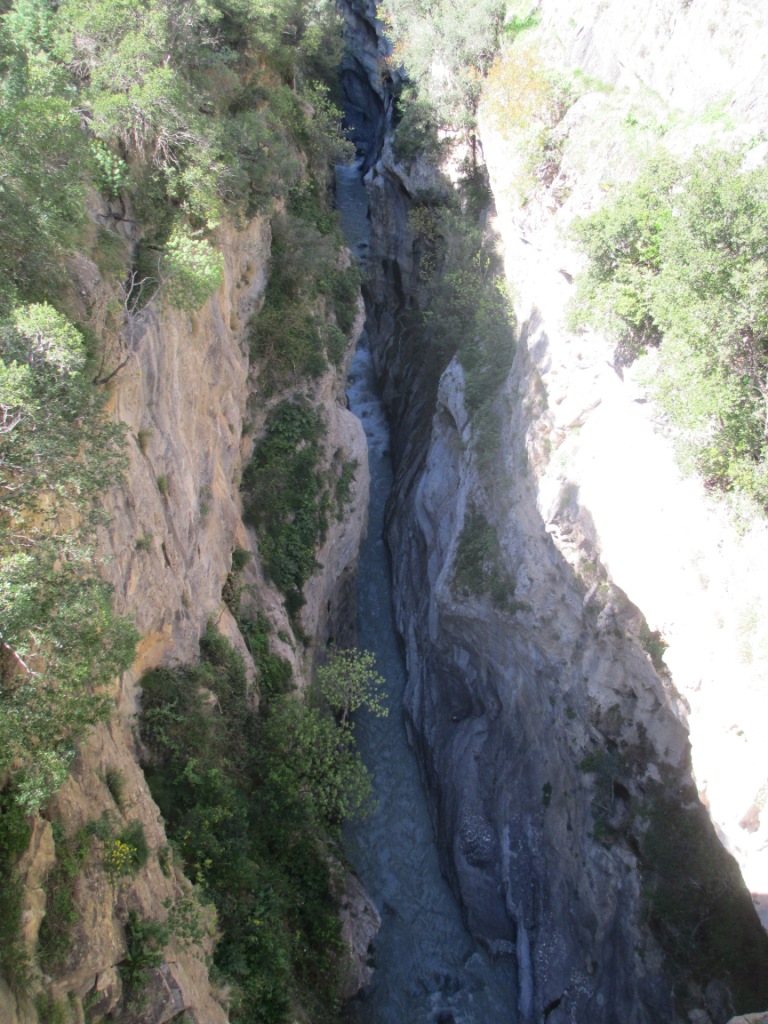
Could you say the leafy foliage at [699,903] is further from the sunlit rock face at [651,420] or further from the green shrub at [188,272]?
the green shrub at [188,272]

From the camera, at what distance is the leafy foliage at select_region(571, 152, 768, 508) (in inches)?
499

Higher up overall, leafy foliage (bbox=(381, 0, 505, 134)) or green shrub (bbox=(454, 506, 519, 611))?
leafy foliage (bbox=(381, 0, 505, 134))

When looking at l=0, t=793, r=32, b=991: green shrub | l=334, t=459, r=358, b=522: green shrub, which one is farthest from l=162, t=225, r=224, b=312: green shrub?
l=334, t=459, r=358, b=522: green shrub

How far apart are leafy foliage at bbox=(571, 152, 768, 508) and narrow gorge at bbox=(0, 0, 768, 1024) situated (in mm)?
318

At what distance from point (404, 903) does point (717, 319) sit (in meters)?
17.6

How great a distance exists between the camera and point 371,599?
28.0 metres

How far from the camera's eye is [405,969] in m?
18.8

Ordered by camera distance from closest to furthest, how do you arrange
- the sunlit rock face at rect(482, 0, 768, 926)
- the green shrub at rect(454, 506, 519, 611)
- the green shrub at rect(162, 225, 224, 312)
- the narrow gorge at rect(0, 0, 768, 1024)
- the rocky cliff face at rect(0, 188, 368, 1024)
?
the rocky cliff face at rect(0, 188, 368, 1024) < the narrow gorge at rect(0, 0, 768, 1024) < the sunlit rock face at rect(482, 0, 768, 926) < the green shrub at rect(162, 225, 224, 312) < the green shrub at rect(454, 506, 519, 611)

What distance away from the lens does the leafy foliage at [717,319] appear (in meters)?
12.7

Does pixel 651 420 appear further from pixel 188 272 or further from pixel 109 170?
pixel 109 170

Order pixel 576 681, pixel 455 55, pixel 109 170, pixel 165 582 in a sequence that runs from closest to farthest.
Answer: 1. pixel 109 170
2. pixel 165 582
3. pixel 576 681
4. pixel 455 55

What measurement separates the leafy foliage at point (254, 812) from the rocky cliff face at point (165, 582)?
790 mm

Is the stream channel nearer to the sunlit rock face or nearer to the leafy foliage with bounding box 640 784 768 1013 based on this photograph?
the leafy foliage with bounding box 640 784 768 1013

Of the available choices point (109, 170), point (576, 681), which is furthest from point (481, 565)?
point (109, 170)
